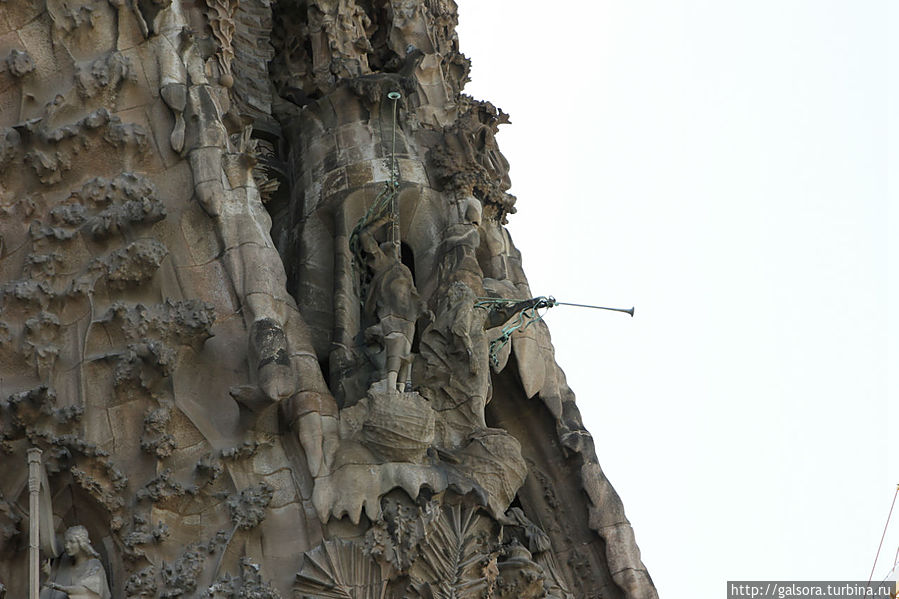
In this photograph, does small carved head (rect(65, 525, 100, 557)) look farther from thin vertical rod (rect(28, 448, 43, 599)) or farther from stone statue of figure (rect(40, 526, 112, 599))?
thin vertical rod (rect(28, 448, 43, 599))

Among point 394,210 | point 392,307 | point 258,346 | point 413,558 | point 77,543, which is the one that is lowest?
point 413,558

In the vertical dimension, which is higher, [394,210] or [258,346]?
[394,210]

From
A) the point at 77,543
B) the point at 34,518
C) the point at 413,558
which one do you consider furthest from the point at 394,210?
the point at 34,518

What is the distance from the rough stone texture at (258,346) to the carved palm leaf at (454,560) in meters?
0.02

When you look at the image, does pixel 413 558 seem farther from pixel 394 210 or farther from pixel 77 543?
pixel 394 210

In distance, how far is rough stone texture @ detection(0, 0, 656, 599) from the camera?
1531cm

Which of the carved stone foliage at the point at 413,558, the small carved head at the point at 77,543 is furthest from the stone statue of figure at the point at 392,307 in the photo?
the small carved head at the point at 77,543

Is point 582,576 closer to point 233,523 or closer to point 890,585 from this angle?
point 233,523

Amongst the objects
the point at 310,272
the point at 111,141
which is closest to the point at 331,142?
the point at 310,272

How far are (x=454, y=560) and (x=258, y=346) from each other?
200 cm

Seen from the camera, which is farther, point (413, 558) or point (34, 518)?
point (413, 558)

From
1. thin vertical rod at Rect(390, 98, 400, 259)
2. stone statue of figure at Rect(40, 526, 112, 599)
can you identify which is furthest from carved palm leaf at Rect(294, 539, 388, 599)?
thin vertical rod at Rect(390, 98, 400, 259)

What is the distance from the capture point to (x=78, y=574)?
1500cm

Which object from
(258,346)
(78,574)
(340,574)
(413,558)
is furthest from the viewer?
(258,346)
